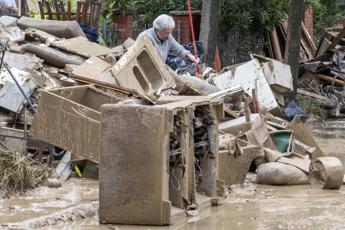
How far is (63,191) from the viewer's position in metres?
9.16

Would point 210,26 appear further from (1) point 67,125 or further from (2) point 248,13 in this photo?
(1) point 67,125

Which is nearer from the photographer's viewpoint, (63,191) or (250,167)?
(63,191)

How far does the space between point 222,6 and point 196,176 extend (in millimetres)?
12493

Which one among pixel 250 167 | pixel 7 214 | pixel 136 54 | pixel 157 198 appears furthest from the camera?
pixel 250 167

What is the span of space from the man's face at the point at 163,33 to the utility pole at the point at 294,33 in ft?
24.0

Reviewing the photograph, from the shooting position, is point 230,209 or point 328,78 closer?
point 230,209

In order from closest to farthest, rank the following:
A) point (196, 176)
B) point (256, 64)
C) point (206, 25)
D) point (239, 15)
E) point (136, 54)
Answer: point (196, 176)
point (136, 54)
point (256, 64)
point (206, 25)
point (239, 15)

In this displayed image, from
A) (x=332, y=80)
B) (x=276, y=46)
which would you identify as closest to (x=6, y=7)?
(x=332, y=80)

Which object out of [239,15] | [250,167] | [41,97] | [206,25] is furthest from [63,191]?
[239,15]

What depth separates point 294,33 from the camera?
18453 mm

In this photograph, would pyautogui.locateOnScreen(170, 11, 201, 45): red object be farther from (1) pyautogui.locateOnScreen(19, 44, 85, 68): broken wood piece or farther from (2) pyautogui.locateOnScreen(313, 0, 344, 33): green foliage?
(2) pyautogui.locateOnScreen(313, 0, 344, 33): green foliage

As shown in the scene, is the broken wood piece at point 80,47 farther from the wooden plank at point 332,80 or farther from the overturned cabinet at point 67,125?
the wooden plank at point 332,80

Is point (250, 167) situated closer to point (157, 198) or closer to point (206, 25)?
point (157, 198)

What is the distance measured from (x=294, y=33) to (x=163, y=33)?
770 centimetres
